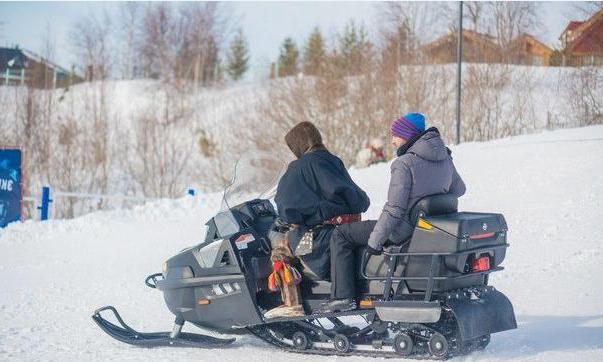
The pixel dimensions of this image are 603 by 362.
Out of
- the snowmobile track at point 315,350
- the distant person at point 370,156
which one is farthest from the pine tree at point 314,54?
the snowmobile track at point 315,350

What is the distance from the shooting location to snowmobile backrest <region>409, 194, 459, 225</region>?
5.76 m

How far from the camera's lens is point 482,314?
5.75 meters

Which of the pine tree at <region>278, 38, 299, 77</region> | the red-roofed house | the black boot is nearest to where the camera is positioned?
the black boot

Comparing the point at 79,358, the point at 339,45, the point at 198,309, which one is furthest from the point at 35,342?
the point at 339,45

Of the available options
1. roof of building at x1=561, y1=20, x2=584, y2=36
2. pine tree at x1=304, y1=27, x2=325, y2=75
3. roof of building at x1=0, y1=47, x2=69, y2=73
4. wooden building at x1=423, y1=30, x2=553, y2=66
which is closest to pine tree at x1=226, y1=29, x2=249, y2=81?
pine tree at x1=304, y1=27, x2=325, y2=75

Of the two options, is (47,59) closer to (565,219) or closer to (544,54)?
(544,54)

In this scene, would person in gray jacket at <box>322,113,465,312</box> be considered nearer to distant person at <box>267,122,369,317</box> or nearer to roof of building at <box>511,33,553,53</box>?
distant person at <box>267,122,369,317</box>

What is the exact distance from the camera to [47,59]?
31.9 meters

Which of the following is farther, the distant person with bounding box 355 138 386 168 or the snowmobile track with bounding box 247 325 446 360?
the distant person with bounding box 355 138 386 168

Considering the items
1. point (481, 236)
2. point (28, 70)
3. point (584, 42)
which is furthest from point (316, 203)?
point (28, 70)

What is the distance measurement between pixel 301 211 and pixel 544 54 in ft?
75.2

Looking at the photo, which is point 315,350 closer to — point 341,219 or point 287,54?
point 341,219

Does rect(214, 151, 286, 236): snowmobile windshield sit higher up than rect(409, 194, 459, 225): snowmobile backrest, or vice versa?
rect(214, 151, 286, 236): snowmobile windshield

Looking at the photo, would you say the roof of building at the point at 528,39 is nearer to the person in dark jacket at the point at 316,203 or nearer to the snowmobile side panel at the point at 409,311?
the person in dark jacket at the point at 316,203
